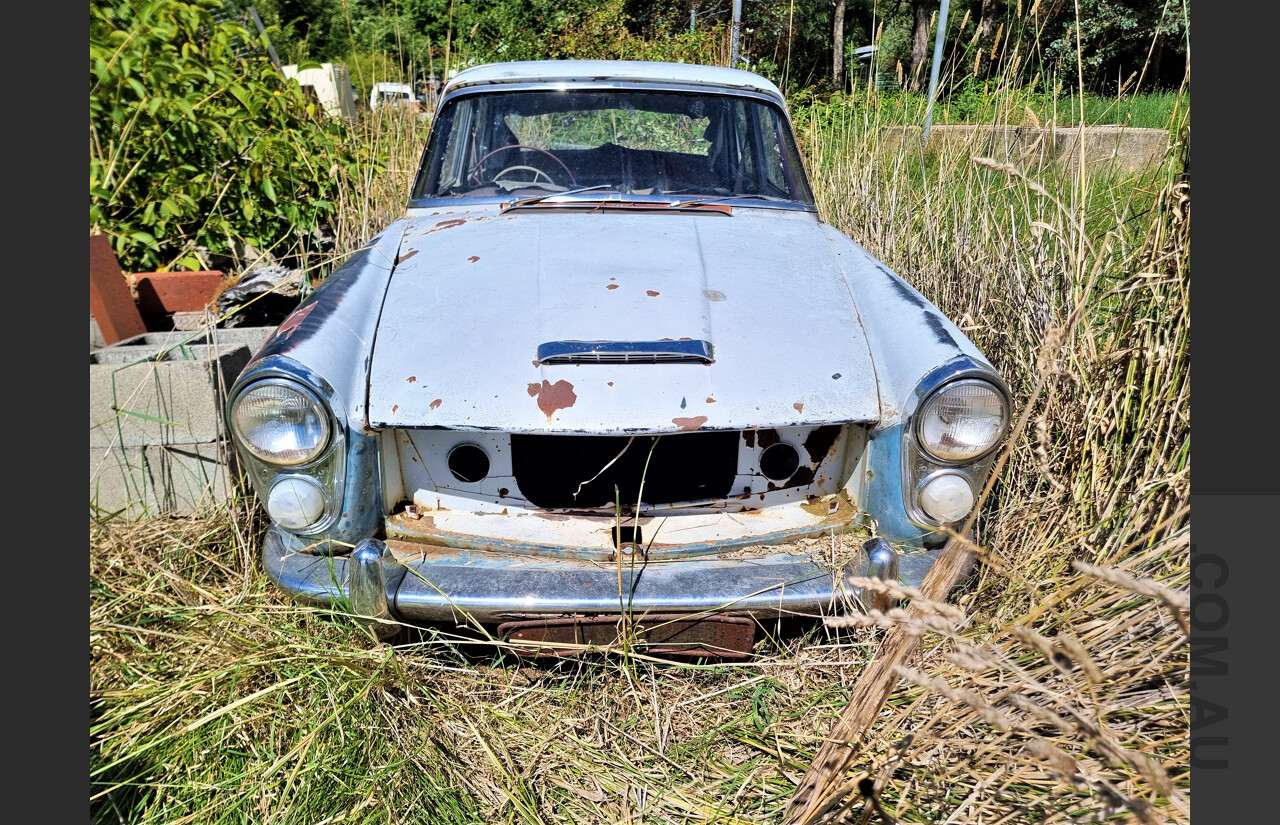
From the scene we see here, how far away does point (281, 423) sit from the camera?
6.56 feet

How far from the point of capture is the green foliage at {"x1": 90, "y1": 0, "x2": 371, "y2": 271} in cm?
389

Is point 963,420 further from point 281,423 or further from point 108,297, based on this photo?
point 108,297

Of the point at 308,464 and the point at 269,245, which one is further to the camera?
the point at 269,245

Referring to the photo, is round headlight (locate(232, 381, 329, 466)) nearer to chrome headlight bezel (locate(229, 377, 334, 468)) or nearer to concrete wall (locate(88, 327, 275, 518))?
chrome headlight bezel (locate(229, 377, 334, 468))

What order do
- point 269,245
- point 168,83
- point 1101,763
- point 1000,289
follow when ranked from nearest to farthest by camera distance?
point 1101,763, point 1000,289, point 168,83, point 269,245

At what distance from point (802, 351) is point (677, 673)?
34.6 inches

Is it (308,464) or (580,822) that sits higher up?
(308,464)

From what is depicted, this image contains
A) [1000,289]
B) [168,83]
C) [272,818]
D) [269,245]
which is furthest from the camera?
[269,245]

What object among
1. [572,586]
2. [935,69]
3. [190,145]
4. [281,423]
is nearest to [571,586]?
[572,586]

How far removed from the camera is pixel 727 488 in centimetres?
218

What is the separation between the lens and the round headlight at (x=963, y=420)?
2018 millimetres

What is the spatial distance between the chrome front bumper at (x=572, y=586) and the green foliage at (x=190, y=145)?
108 inches
